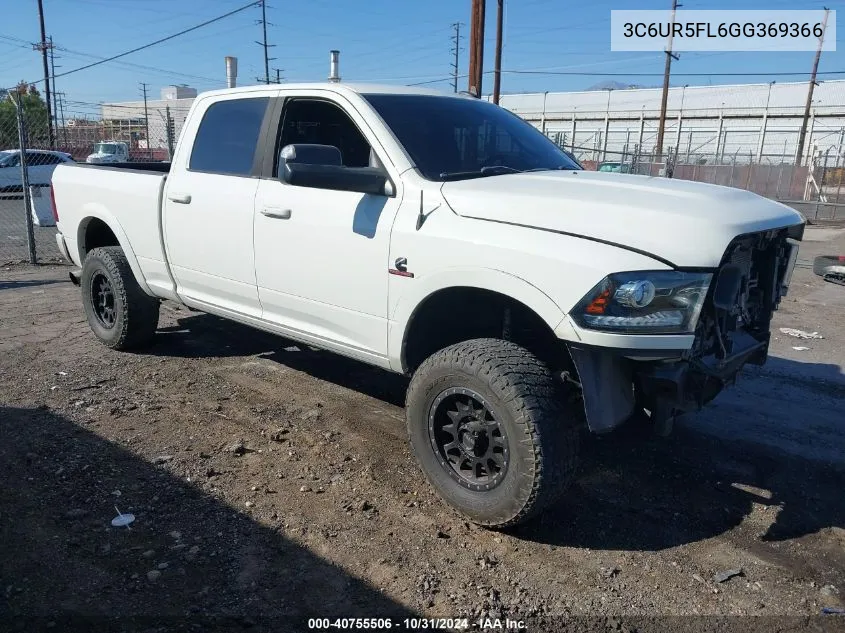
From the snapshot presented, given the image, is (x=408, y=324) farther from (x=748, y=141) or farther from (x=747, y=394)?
(x=748, y=141)

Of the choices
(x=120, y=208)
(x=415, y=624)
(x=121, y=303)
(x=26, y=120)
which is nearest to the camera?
(x=415, y=624)

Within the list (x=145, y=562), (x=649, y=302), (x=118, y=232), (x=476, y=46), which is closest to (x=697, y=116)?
(x=476, y=46)

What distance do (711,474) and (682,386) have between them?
1.30m

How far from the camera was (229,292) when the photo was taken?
4.75 meters

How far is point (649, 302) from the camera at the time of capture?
2.85 meters

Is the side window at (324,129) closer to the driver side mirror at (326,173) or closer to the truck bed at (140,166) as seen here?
the driver side mirror at (326,173)

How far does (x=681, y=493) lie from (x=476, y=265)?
1763 millimetres

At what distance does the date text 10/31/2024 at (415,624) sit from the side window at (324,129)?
8.52ft

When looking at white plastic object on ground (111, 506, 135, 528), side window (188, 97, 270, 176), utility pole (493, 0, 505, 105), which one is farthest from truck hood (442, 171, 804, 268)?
utility pole (493, 0, 505, 105)

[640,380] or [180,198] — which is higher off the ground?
[180,198]

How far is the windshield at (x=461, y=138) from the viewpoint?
385 cm

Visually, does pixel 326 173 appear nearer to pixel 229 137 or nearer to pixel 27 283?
pixel 229 137

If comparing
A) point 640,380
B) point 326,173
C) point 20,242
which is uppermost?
point 326,173

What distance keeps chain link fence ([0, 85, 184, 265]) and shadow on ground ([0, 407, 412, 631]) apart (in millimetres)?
6558
